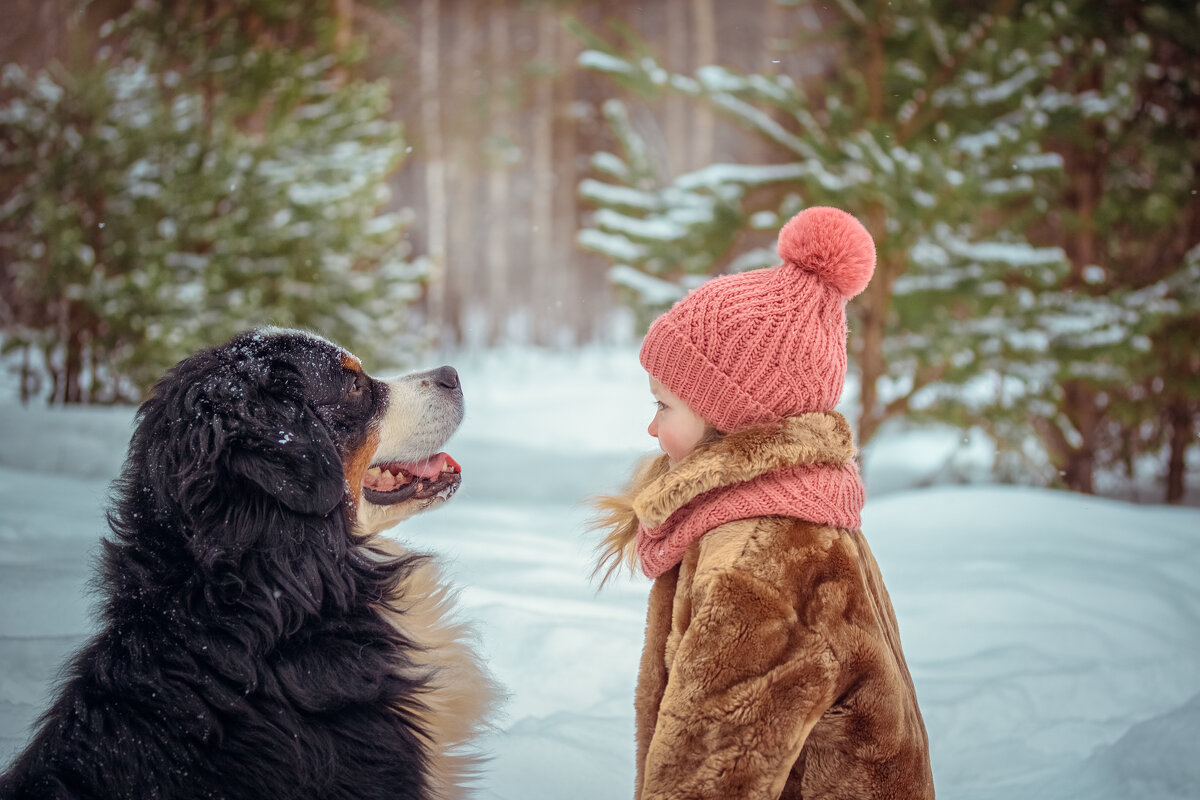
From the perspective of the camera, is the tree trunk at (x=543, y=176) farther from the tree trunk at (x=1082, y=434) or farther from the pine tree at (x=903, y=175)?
the tree trunk at (x=1082, y=434)

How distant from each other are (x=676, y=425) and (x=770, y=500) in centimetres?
34

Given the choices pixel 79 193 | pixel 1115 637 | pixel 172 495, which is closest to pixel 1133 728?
pixel 1115 637

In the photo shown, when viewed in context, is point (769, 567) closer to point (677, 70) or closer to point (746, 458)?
point (746, 458)

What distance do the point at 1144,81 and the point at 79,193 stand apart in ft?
32.3

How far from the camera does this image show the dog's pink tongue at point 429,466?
2354 mm

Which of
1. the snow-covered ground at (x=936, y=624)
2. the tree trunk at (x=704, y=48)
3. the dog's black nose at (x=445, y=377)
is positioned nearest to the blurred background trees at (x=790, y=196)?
the snow-covered ground at (x=936, y=624)

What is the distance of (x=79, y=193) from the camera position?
6465 mm

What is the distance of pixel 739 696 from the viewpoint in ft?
4.57

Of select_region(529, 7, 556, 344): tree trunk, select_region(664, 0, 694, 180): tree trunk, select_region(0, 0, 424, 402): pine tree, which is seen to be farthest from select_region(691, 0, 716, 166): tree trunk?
select_region(0, 0, 424, 402): pine tree

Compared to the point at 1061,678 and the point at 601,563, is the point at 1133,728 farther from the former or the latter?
the point at 601,563

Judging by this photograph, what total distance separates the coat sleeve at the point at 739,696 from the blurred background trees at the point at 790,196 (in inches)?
171

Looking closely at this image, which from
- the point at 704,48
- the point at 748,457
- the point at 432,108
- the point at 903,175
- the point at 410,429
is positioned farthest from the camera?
the point at 432,108

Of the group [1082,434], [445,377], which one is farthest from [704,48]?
[445,377]

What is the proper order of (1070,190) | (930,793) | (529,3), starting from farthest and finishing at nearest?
1. (529,3)
2. (1070,190)
3. (930,793)
